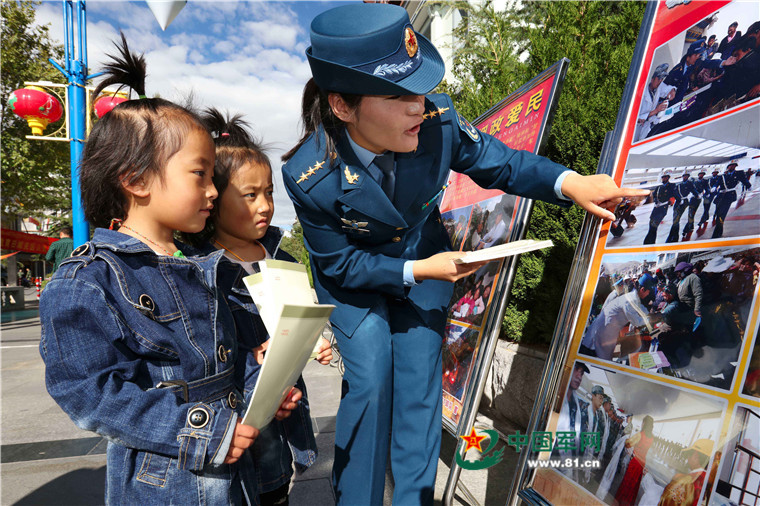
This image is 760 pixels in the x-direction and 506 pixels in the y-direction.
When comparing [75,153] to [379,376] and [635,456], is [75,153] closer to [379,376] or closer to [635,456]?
[379,376]

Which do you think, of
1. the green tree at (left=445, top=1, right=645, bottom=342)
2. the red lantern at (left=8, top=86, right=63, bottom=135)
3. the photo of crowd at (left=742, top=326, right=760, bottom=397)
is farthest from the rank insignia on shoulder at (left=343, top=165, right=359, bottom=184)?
the red lantern at (left=8, top=86, right=63, bottom=135)

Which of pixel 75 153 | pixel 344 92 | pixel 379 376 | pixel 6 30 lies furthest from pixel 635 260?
pixel 6 30

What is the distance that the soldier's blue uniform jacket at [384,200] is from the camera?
1607mm

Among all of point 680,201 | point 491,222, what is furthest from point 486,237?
point 680,201

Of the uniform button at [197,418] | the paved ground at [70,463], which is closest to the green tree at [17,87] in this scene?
the paved ground at [70,463]

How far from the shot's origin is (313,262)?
5.94 ft

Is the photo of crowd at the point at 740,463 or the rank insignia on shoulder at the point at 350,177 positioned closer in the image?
the photo of crowd at the point at 740,463

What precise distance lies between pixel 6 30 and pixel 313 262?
14.5 m

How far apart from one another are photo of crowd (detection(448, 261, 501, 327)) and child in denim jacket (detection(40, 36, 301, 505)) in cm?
→ 103

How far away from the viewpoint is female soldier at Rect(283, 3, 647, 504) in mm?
1495

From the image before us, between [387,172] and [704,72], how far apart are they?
0.98m

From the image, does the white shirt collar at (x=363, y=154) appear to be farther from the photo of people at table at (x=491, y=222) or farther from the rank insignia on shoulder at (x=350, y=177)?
the photo of people at table at (x=491, y=222)

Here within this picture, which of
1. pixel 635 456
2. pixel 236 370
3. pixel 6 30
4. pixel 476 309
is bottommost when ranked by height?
pixel 236 370

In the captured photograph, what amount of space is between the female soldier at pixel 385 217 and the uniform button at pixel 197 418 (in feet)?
2.18
